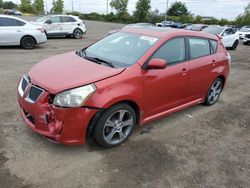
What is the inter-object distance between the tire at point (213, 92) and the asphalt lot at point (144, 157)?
0.58 metres

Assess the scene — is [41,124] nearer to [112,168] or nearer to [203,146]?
[112,168]

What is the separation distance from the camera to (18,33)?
11805 millimetres

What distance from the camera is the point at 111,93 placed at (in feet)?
11.4

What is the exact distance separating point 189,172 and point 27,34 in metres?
10.7

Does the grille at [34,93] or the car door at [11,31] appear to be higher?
the car door at [11,31]

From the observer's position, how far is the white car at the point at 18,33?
11492 mm

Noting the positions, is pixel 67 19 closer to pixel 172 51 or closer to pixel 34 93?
pixel 172 51

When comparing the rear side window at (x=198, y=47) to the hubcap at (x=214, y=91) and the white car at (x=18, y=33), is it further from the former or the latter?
the white car at (x=18, y=33)

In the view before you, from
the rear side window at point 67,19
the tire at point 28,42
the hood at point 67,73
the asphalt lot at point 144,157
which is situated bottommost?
the asphalt lot at point 144,157

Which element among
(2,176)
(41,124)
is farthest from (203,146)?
(2,176)

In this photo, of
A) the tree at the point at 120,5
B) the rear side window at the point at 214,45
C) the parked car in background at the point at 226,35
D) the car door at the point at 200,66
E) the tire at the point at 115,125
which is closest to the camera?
the tire at the point at 115,125

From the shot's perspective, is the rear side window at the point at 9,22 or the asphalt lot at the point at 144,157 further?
the rear side window at the point at 9,22

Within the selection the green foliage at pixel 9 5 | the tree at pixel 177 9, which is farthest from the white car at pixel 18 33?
the green foliage at pixel 9 5

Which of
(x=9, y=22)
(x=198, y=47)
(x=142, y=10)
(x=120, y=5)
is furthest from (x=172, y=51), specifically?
(x=120, y=5)
